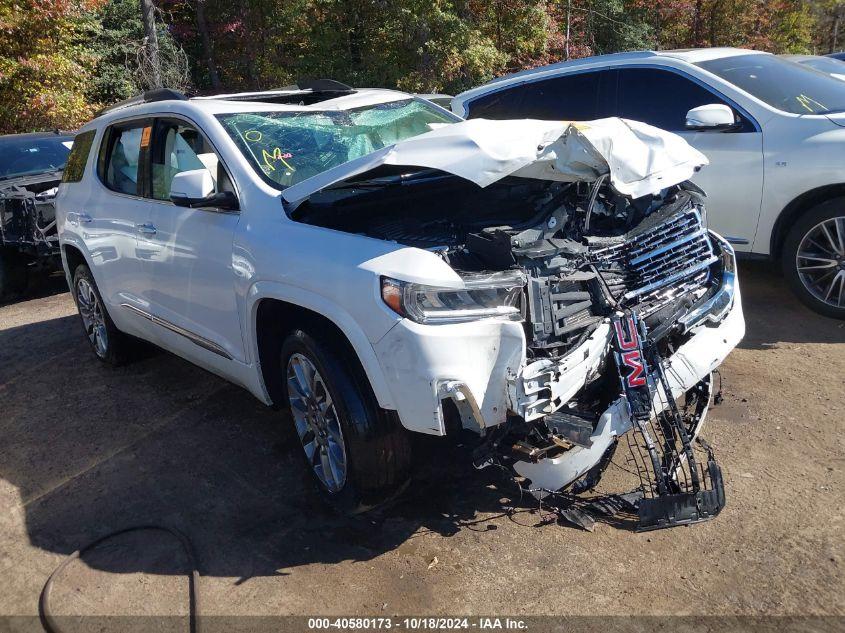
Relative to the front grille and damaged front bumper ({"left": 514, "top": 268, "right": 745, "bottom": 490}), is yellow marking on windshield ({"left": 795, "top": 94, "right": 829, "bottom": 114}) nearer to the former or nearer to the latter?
the front grille

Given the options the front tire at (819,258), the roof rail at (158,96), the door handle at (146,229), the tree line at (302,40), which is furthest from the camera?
the tree line at (302,40)

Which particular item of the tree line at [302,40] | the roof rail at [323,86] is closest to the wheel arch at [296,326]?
the roof rail at [323,86]

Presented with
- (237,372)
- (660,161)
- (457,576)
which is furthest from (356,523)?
(660,161)

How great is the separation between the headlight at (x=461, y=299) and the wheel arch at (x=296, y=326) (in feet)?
0.78

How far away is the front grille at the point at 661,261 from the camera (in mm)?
3471

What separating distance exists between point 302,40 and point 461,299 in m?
17.7

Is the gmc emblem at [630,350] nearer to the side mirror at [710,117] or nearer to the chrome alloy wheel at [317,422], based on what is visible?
the chrome alloy wheel at [317,422]

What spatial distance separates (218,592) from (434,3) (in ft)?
46.9

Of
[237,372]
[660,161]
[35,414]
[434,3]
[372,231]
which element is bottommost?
[35,414]

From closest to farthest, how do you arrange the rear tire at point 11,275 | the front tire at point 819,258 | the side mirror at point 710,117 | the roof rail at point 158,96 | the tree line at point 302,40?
the roof rail at point 158,96 < the front tire at point 819,258 < the side mirror at point 710,117 < the rear tire at point 11,275 < the tree line at point 302,40

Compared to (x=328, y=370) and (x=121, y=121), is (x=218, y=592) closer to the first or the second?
(x=328, y=370)

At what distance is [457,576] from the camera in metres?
3.09

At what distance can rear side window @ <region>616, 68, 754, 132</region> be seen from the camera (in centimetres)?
605

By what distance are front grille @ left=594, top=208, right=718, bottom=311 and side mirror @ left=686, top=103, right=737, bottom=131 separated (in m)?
2.00
